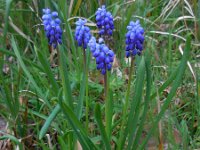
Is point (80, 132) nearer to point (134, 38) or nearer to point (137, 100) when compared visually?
point (137, 100)

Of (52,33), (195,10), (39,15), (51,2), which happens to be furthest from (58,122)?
(195,10)

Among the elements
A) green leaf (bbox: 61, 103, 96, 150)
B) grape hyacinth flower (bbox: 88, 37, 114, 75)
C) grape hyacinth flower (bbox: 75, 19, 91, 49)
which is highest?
grape hyacinth flower (bbox: 75, 19, 91, 49)

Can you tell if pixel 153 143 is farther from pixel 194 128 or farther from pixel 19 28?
pixel 19 28

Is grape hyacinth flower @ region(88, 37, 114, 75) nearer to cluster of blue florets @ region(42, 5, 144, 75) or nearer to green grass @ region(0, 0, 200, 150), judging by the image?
cluster of blue florets @ region(42, 5, 144, 75)

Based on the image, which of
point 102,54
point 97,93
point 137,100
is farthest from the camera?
point 97,93

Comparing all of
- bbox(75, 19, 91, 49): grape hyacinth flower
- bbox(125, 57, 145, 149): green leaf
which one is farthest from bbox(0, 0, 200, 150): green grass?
bbox(75, 19, 91, 49): grape hyacinth flower

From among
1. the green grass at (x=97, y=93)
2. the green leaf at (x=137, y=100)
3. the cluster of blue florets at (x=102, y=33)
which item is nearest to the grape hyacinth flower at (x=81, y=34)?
the cluster of blue florets at (x=102, y=33)

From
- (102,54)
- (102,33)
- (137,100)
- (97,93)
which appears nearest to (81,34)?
(102,33)

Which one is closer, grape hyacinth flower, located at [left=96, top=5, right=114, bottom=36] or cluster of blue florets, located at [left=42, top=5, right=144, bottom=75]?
cluster of blue florets, located at [left=42, top=5, right=144, bottom=75]
